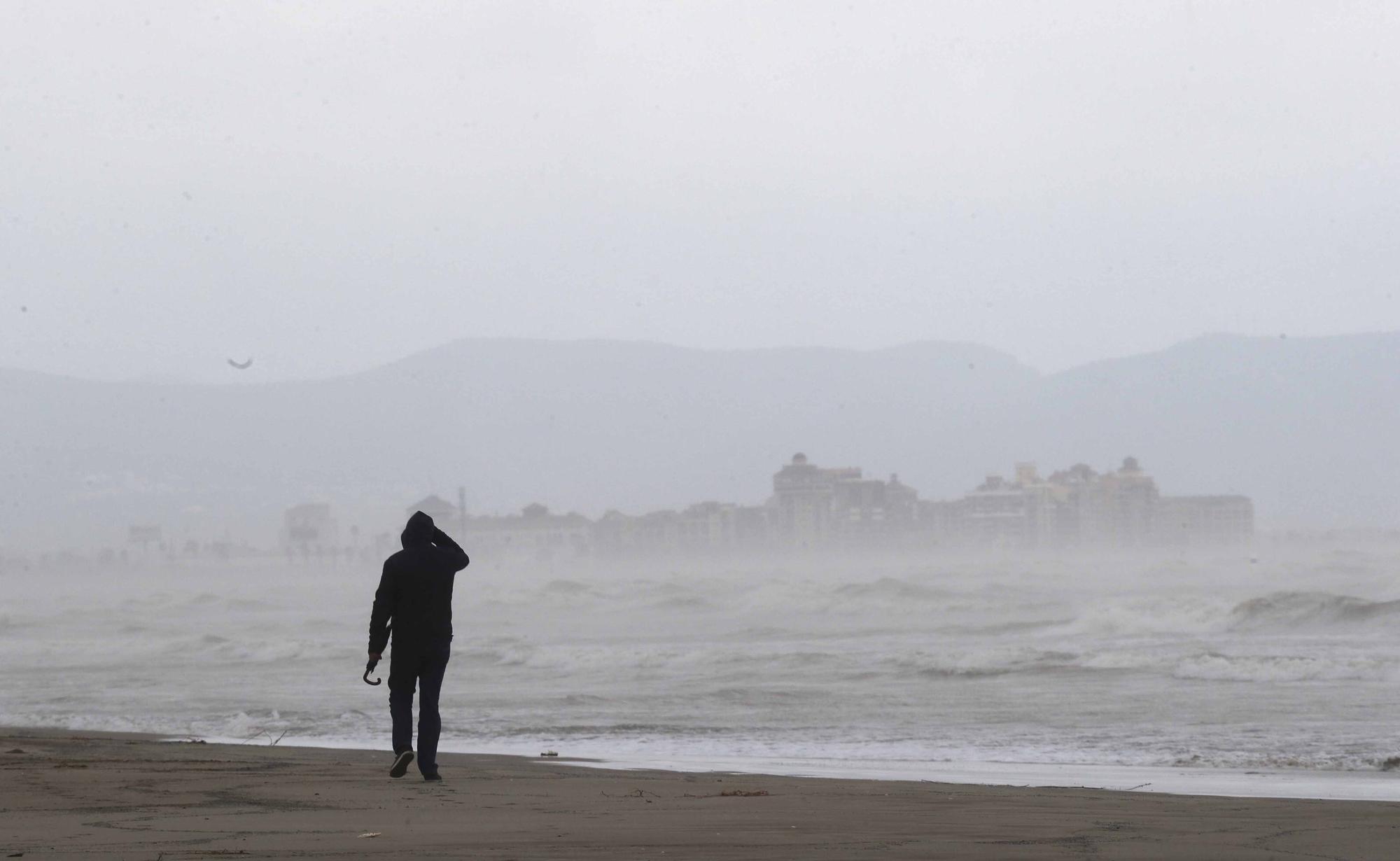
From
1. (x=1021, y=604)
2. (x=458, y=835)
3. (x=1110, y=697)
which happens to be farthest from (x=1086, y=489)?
(x=458, y=835)

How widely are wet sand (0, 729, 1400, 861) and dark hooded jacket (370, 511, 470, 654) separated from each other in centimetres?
76

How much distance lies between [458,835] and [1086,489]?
189 metres

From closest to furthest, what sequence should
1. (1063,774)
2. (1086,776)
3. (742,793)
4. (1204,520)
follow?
(742,793) < (1086,776) < (1063,774) < (1204,520)

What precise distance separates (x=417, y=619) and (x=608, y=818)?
1928mm

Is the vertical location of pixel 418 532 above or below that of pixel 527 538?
above

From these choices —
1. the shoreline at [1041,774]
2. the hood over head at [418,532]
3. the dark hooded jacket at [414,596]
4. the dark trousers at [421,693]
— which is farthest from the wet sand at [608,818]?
the hood over head at [418,532]

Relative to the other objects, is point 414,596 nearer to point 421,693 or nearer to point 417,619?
point 417,619

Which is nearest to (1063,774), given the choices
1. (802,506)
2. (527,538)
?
(527,538)

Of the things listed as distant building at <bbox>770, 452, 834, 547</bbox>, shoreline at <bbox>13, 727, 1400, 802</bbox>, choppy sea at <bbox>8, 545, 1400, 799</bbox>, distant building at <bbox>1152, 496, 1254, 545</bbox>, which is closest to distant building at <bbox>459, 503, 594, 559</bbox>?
distant building at <bbox>770, 452, 834, 547</bbox>

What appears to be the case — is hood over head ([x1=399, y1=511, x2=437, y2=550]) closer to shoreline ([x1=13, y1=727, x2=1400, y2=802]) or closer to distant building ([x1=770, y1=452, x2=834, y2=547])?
shoreline ([x1=13, y1=727, x2=1400, y2=802])

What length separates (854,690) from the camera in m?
17.6

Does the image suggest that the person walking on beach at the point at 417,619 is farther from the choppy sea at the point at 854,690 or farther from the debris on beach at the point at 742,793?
the choppy sea at the point at 854,690

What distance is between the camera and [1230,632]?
32.1 metres

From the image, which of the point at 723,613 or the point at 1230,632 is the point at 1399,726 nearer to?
the point at 1230,632
